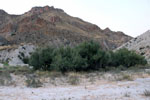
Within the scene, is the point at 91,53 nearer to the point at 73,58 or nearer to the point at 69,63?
the point at 73,58

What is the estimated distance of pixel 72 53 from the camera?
25.9 m

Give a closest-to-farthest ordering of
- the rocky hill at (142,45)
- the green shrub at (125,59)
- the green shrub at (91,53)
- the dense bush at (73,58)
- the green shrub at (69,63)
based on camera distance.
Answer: the green shrub at (69,63) < the dense bush at (73,58) < the green shrub at (91,53) < the green shrub at (125,59) < the rocky hill at (142,45)

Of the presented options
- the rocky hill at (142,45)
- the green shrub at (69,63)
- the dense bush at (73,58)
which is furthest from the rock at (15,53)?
the green shrub at (69,63)

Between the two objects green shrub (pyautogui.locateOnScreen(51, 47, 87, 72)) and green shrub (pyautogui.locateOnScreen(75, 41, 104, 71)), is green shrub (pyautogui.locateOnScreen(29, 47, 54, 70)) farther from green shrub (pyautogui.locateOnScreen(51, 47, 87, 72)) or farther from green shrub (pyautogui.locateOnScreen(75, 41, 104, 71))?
green shrub (pyautogui.locateOnScreen(75, 41, 104, 71))

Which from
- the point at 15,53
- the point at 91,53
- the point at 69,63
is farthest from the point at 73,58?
the point at 15,53

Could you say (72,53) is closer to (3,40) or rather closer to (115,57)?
(115,57)

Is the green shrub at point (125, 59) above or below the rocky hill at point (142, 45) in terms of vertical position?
below

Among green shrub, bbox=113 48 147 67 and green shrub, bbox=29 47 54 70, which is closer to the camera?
green shrub, bbox=29 47 54 70

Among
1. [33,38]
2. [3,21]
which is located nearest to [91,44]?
[33,38]

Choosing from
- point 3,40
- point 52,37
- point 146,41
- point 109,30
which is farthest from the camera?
point 109,30

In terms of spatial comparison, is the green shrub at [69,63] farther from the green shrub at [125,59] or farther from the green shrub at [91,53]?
the green shrub at [125,59]

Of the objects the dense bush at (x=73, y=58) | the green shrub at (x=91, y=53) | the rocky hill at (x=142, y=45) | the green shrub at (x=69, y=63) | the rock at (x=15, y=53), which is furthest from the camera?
the rock at (x=15, y=53)

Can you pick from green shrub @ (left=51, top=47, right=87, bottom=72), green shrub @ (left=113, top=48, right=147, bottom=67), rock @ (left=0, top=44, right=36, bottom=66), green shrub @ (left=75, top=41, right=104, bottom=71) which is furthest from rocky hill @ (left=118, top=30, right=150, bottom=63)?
rock @ (left=0, top=44, right=36, bottom=66)

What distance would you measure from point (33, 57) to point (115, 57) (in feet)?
40.5
